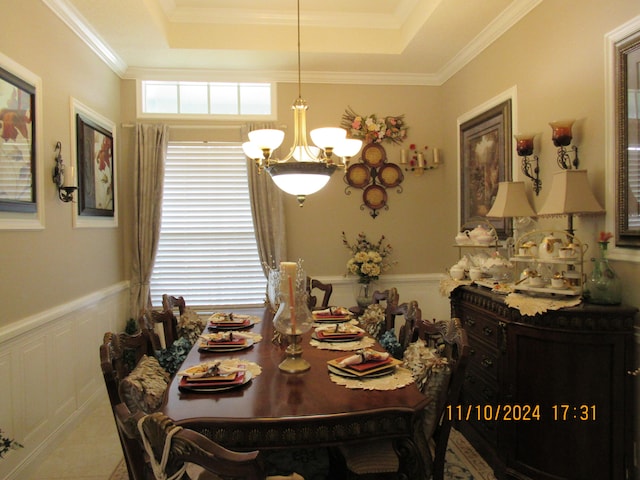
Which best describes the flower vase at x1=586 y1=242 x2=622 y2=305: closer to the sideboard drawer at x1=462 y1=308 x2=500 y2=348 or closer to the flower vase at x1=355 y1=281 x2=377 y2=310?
the sideboard drawer at x1=462 y1=308 x2=500 y2=348

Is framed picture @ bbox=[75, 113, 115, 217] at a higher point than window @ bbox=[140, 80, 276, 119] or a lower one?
lower

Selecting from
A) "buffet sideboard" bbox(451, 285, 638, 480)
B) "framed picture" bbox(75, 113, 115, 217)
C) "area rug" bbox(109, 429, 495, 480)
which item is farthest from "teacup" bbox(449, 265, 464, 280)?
"framed picture" bbox(75, 113, 115, 217)

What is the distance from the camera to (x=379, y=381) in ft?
6.17

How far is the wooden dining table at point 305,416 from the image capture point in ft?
5.13

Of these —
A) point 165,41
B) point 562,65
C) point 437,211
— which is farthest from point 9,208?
point 437,211

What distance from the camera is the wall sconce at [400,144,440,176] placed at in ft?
15.3

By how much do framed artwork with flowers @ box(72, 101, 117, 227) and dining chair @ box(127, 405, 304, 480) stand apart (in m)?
2.74

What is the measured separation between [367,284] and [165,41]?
2971 millimetres

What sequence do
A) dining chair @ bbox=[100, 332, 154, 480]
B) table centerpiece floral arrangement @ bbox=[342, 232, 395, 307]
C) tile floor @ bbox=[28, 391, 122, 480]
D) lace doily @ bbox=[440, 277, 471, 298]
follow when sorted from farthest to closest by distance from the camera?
table centerpiece floral arrangement @ bbox=[342, 232, 395, 307], lace doily @ bbox=[440, 277, 471, 298], tile floor @ bbox=[28, 391, 122, 480], dining chair @ bbox=[100, 332, 154, 480]

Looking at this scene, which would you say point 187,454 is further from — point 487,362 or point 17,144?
point 17,144

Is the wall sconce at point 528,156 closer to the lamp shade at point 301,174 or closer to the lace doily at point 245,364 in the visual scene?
the lamp shade at point 301,174

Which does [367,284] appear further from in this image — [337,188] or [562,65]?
[562,65]

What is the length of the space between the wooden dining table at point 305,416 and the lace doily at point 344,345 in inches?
20.7

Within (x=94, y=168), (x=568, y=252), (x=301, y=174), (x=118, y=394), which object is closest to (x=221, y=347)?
(x=118, y=394)
